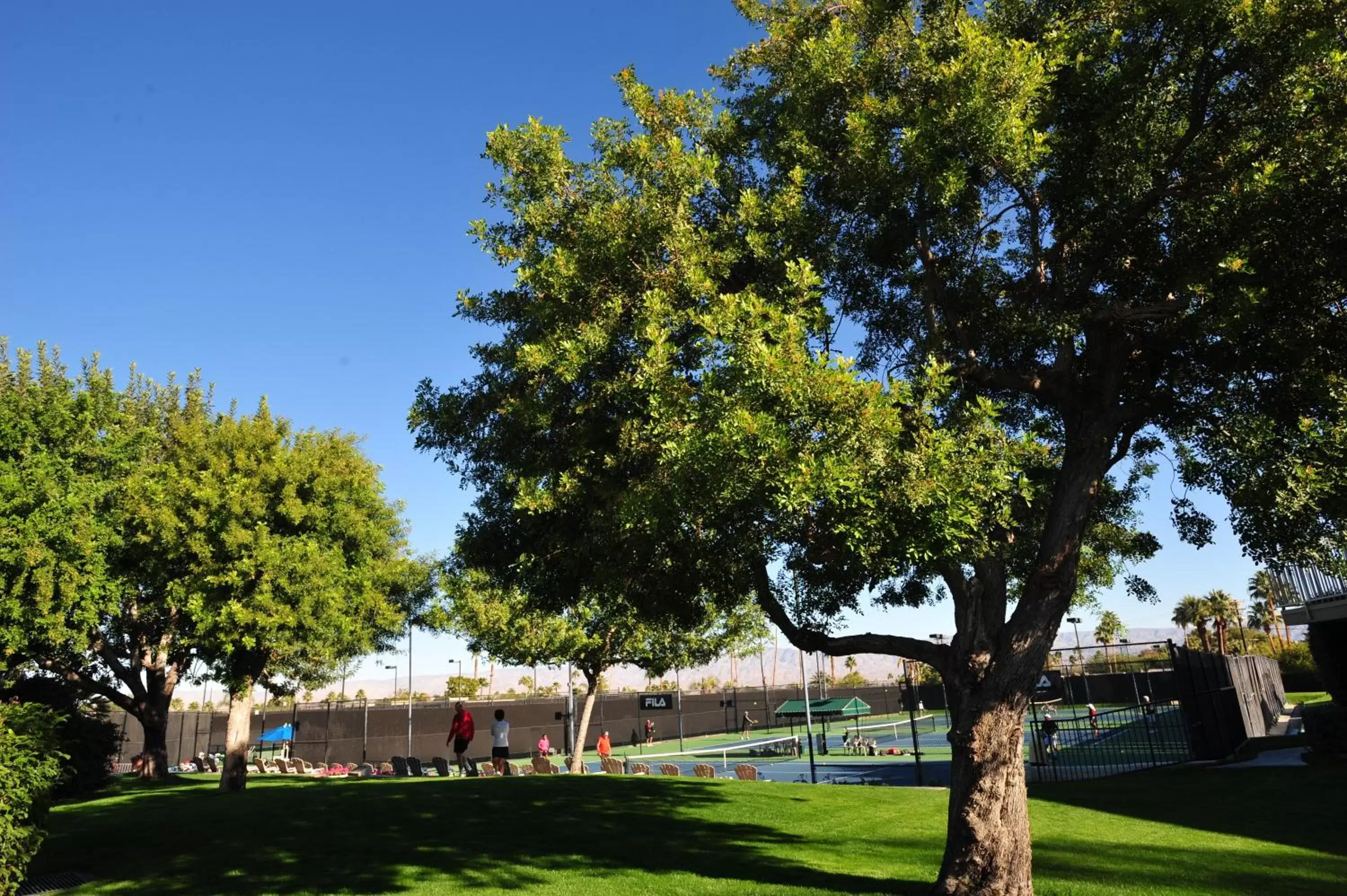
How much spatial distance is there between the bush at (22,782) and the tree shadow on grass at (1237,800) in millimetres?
16468

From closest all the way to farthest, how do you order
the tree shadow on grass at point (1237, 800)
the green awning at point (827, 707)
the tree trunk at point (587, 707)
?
the tree shadow on grass at point (1237, 800)
the tree trunk at point (587, 707)
the green awning at point (827, 707)

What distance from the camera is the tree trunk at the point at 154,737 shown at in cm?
2884

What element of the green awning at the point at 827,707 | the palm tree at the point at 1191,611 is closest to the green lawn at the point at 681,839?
the green awning at the point at 827,707

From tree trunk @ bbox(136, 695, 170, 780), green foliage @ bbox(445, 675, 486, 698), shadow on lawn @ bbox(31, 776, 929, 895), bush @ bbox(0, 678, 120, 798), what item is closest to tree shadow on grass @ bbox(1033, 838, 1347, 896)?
shadow on lawn @ bbox(31, 776, 929, 895)

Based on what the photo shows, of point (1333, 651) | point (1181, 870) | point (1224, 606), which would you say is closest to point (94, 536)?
point (1181, 870)

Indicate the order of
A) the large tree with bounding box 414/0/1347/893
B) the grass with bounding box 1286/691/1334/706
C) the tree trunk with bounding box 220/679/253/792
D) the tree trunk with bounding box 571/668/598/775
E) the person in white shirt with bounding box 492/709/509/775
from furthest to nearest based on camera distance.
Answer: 1. the grass with bounding box 1286/691/1334/706
2. the tree trunk with bounding box 571/668/598/775
3. the tree trunk with bounding box 220/679/253/792
4. the person in white shirt with bounding box 492/709/509/775
5. the large tree with bounding box 414/0/1347/893

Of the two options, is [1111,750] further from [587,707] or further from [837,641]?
[837,641]

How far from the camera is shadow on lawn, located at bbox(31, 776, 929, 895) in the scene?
10.7 metres

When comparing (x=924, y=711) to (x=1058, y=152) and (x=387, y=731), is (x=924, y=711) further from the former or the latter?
(x=1058, y=152)

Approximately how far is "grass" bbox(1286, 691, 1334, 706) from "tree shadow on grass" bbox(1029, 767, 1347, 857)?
3675cm

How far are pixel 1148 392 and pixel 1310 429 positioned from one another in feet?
6.60

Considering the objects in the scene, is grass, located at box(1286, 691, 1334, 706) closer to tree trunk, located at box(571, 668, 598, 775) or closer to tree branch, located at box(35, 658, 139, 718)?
tree trunk, located at box(571, 668, 598, 775)

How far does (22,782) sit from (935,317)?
12343mm

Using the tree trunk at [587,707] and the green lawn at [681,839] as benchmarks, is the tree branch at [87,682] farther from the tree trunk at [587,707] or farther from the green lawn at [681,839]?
the tree trunk at [587,707]
